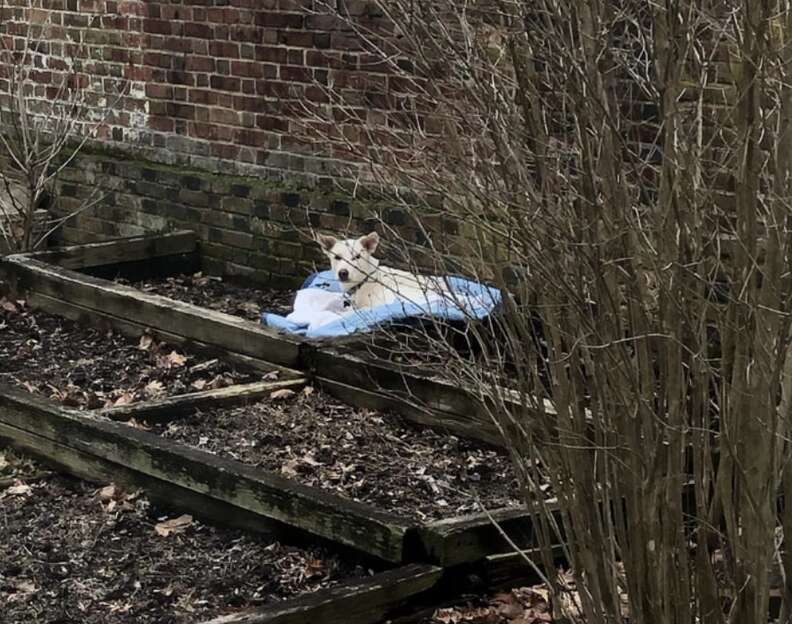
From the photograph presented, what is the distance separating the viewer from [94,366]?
6938 mm

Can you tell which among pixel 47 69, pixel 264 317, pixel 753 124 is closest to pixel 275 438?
pixel 264 317

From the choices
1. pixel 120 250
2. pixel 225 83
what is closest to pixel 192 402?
pixel 120 250

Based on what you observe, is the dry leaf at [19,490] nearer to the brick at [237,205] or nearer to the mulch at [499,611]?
the mulch at [499,611]

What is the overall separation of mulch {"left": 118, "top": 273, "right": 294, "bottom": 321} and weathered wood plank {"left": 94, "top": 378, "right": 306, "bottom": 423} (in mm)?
1479

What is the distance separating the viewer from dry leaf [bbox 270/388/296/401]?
20.6 ft

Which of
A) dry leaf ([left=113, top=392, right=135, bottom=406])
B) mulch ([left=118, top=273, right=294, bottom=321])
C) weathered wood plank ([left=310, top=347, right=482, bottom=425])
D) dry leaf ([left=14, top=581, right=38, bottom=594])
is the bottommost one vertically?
dry leaf ([left=14, top=581, right=38, bottom=594])

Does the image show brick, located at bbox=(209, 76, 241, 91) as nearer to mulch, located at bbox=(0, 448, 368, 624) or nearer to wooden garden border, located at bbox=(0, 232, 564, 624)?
wooden garden border, located at bbox=(0, 232, 564, 624)

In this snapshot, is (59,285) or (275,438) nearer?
(275,438)

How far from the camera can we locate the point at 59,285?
7.66m

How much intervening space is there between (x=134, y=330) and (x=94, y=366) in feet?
1.37

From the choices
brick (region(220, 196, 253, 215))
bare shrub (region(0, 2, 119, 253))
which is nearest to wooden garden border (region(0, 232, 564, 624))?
brick (region(220, 196, 253, 215))

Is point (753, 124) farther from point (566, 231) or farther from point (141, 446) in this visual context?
point (141, 446)

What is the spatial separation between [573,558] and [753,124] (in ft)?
3.67

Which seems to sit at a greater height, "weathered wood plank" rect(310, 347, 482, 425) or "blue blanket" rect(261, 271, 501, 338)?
"blue blanket" rect(261, 271, 501, 338)
